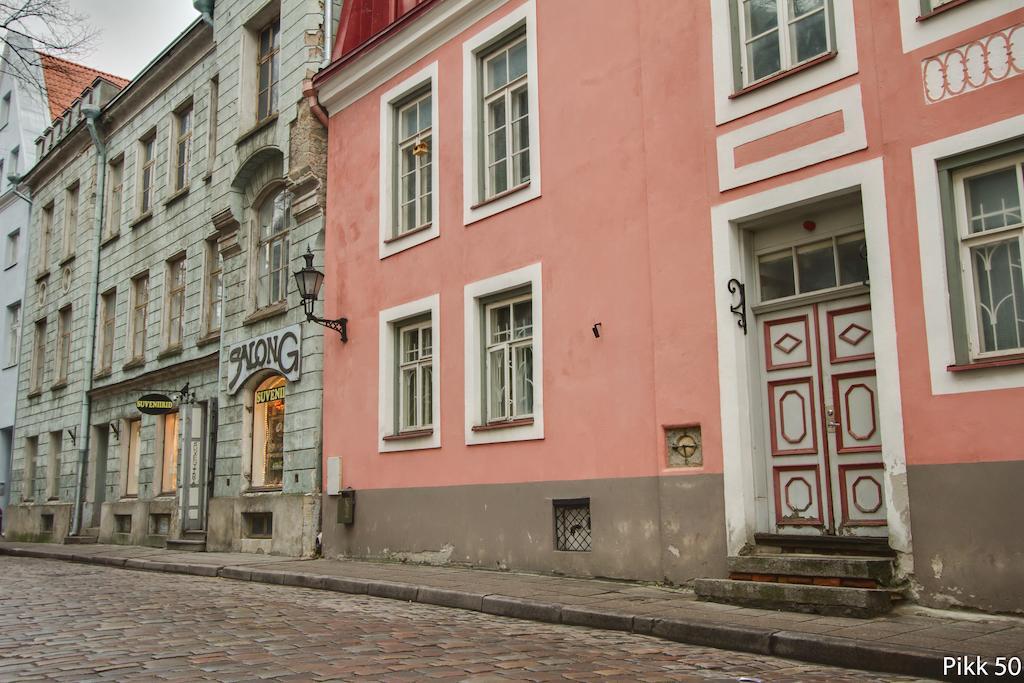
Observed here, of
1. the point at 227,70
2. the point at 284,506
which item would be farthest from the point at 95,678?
the point at 227,70

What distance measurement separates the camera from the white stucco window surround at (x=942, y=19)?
7594 mm

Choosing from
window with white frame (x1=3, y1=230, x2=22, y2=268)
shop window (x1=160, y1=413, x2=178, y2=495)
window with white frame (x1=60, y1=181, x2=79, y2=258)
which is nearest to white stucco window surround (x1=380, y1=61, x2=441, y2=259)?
shop window (x1=160, y1=413, x2=178, y2=495)

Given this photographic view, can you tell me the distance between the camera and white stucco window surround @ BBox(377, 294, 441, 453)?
511 inches

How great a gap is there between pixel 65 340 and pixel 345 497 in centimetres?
1538

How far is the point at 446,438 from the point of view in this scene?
41.7ft

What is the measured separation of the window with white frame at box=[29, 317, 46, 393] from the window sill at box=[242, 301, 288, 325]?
13238mm

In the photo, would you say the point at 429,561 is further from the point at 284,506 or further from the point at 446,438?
the point at 284,506

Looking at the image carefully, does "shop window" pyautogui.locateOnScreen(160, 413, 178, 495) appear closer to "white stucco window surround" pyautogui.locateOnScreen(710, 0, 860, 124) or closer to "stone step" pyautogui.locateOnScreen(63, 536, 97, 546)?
"stone step" pyautogui.locateOnScreen(63, 536, 97, 546)

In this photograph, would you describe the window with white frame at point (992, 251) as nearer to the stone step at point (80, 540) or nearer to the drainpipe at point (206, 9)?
the drainpipe at point (206, 9)

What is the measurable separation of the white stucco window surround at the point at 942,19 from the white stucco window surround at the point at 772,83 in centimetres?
49

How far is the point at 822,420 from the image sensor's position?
28.7 ft

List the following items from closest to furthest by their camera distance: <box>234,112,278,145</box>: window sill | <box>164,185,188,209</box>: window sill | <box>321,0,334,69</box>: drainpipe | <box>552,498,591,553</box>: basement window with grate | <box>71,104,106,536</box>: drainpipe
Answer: <box>552,498,591,553</box>: basement window with grate → <box>321,0,334,69</box>: drainpipe → <box>234,112,278,145</box>: window sill → <box>164,185,188,209</box>: window sill → <box>71,104,106,536</box>: drainpipe

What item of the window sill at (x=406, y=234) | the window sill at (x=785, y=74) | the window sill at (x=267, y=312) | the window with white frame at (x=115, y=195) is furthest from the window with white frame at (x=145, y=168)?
the window sill at (x=785, y=74)

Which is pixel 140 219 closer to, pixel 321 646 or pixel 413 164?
pixel 413 164
